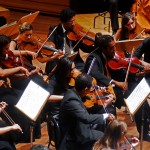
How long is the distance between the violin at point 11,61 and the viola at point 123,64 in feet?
3.04

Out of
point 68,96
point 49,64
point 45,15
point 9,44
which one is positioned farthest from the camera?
point 45,15

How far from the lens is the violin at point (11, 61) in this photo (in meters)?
4.56

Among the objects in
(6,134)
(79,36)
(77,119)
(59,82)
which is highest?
(79,36)

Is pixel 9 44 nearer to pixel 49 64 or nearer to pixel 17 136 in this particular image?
pixel 49 64

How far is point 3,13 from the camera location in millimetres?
6965

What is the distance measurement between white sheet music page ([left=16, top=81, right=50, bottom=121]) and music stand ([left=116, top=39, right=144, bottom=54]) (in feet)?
4.72

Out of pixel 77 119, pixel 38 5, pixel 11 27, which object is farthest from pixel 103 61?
pixel 38 5

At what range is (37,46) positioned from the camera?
511 centimetres

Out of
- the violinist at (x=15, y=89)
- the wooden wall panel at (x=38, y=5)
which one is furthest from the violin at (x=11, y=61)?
the wooden wall panel at (x=38, y=5)

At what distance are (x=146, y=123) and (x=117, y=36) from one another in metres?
1.30

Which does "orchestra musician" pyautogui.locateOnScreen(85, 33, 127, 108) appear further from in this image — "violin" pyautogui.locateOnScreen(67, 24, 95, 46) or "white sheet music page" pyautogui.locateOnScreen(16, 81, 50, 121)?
"white sheet music page" pyautogui.locateOnScreen(16, 81, 50, 121)

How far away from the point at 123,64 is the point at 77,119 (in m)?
1.26

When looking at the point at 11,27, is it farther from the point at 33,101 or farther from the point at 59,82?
the point at 33,101

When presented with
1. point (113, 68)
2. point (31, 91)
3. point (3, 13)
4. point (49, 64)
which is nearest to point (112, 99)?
point (113, 68)
